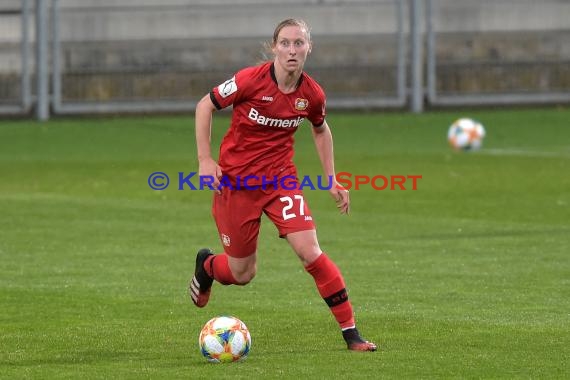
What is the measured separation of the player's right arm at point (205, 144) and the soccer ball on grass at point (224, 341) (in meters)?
0.86

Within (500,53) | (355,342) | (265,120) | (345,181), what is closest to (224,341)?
(355,342)

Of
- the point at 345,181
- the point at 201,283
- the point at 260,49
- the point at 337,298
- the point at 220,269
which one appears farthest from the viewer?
the point at 260,49

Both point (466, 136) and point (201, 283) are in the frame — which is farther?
point (466, 136)

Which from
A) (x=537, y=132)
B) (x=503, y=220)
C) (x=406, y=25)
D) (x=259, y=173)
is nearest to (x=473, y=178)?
(x=503, y=220)

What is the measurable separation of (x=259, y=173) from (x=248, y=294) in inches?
92.6

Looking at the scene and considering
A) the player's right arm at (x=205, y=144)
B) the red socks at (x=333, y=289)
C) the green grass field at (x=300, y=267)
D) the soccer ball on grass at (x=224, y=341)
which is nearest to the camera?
the soccer ball on grass at (x=224, y=341)

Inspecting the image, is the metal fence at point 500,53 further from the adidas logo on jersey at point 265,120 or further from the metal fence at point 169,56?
the adidas logo on jersey at point 265,120

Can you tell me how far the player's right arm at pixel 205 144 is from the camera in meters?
8.60

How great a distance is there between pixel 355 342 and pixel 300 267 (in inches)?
157

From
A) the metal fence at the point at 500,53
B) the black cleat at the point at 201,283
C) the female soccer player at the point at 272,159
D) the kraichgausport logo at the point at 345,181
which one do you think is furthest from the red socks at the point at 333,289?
the metal fence at the point at 500,53

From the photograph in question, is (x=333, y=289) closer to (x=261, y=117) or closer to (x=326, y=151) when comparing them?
(x=326, y=151)

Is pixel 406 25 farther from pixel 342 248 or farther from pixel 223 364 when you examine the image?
pixel 223 364

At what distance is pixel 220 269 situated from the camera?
31.3ft

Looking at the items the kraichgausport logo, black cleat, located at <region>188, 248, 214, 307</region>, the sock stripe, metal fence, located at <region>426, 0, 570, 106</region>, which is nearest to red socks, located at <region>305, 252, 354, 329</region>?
the sock stripe
